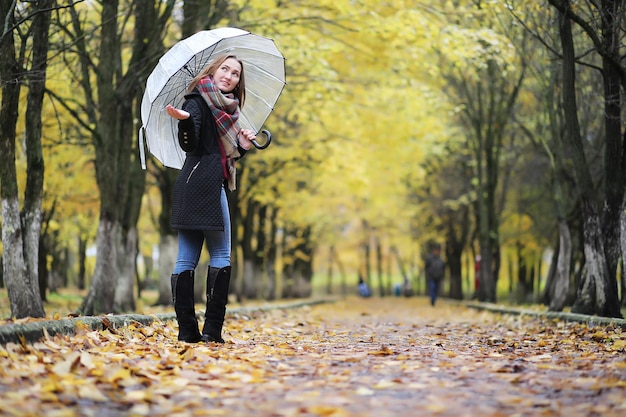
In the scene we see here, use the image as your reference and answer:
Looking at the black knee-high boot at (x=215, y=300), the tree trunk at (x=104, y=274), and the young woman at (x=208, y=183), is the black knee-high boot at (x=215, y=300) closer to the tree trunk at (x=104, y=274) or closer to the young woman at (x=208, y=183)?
the young woman at (x=208, y=183)

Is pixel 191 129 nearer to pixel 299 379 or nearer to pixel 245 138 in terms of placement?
pixel 245 138

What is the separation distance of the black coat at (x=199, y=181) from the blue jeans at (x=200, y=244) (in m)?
0.14

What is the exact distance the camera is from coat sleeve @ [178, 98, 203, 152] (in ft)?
22.8

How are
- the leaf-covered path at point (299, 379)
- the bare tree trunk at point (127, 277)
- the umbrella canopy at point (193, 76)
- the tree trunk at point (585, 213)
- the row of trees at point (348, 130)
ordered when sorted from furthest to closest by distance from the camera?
the bare tree trunk at point (127, 277), the tree trunk at point (585, 213), the row of trees at point (348, 130), the umbrella canopy at point (193, 76), the leaf-covered path at point (299, 379)

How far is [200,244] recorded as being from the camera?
7.38 metres

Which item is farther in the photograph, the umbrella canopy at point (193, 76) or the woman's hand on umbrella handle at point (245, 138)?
the umbrella canopy at point (193, 76)

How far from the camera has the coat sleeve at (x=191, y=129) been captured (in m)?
6.95

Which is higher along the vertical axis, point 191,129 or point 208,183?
point 191,129

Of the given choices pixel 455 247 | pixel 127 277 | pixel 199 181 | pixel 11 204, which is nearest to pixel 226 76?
pixel 199 181

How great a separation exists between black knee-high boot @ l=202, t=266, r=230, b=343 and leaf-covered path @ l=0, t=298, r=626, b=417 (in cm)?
22


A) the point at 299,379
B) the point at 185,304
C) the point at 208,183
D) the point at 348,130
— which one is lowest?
the point at 299,379

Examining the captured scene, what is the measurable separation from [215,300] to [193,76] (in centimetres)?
212

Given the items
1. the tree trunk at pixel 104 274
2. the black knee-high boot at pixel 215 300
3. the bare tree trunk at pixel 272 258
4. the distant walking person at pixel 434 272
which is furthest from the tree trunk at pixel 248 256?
the black knee-high boot at pixel 215 300

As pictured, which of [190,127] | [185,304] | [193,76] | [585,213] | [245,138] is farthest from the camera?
[585,213]
